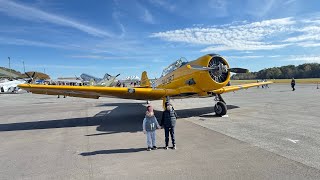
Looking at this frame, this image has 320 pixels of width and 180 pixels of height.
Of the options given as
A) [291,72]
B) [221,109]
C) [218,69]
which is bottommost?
[221,109]

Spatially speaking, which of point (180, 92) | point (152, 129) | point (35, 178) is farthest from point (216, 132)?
point (35, 178)

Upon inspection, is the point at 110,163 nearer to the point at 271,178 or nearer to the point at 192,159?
the point at 192,159

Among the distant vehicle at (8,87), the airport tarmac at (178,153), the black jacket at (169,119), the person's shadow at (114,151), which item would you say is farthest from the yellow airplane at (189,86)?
the distant vehicle at (8,87)

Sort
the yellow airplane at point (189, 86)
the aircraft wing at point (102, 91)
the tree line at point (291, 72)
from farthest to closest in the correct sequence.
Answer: the tree line at point (291, 72) < the yellow airplane at point (189, 86) < the aircraft wing at point (102, 91)

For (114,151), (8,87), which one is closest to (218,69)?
(114,151)

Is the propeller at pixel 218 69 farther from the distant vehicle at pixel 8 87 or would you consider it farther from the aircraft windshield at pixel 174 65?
the distant vehicle at pixel 8 87

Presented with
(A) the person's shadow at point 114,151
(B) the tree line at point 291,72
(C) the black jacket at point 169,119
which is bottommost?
(A) the person's shadow at point 114,151

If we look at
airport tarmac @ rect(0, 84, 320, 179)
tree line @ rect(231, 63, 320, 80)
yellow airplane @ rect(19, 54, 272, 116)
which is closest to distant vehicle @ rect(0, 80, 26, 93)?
yellow airplane @ rect(19, 54, 272, 116)

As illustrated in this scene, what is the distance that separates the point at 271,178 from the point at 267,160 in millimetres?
1008

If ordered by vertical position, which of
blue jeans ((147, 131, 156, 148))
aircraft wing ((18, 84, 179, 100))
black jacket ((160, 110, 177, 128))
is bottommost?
blue jeans ((147, 131, 156, 148))

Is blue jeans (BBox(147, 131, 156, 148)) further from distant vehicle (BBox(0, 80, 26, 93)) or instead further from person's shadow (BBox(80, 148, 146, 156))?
distant vehicle (BBox(0, 80, 26, 93))

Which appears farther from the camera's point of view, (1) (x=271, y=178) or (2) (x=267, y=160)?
(2) (x=267, y=160)

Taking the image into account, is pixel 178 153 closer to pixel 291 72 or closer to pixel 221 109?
pixel 221 109

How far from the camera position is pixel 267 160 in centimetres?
551
